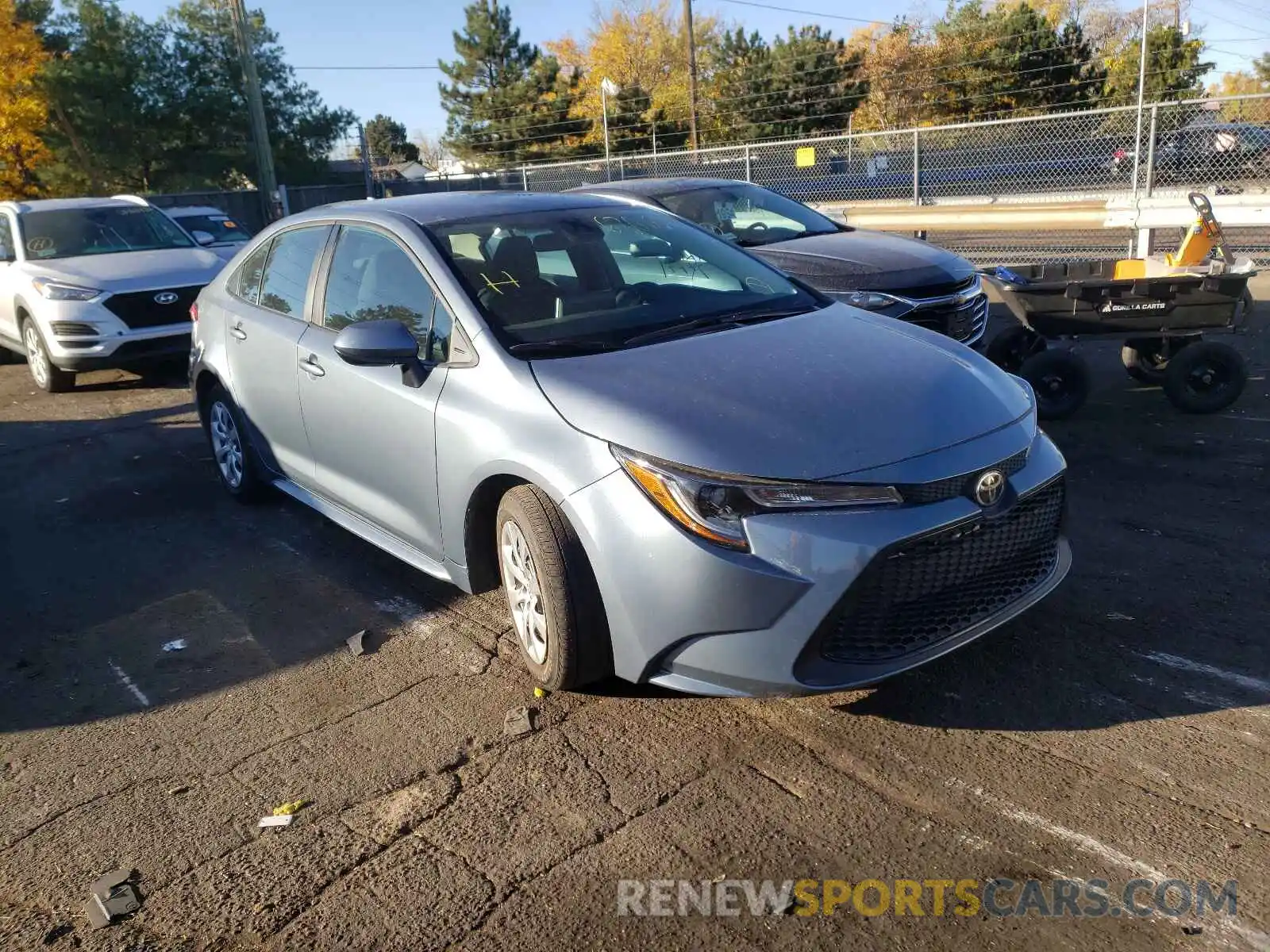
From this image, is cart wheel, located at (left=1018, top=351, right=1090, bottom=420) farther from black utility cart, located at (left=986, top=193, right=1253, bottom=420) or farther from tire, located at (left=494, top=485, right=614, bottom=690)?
tire, located at (left=494, top=485, right=614, bottom=690)

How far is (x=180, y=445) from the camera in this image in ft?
25.7

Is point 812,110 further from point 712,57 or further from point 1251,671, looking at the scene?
point 1251,671

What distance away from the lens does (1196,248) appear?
7.00m

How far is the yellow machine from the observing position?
22.7 feet

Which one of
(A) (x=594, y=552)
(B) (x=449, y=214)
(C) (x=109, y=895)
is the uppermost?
(B) (x=449, y=214)

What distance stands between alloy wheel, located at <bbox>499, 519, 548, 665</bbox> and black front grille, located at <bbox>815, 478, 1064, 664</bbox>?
103 centimetres

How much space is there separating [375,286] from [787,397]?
2076mm

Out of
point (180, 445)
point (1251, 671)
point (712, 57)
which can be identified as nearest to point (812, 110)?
point (712, 57)

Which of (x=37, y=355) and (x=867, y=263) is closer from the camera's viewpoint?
(x=867, y=263)

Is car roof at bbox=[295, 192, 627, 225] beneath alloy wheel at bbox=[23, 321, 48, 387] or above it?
above

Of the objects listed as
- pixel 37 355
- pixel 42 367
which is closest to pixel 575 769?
pixel 42 367

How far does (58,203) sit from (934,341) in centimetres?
1015

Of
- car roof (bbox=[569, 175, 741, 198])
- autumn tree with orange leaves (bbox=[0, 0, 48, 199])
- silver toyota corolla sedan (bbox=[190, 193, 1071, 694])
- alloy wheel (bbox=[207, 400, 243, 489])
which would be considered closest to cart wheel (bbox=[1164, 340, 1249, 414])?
silver toyota corolla sedan (bbox=[190, 193, 1071, 694])

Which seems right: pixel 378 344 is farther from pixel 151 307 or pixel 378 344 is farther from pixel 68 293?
pixel 68 293
